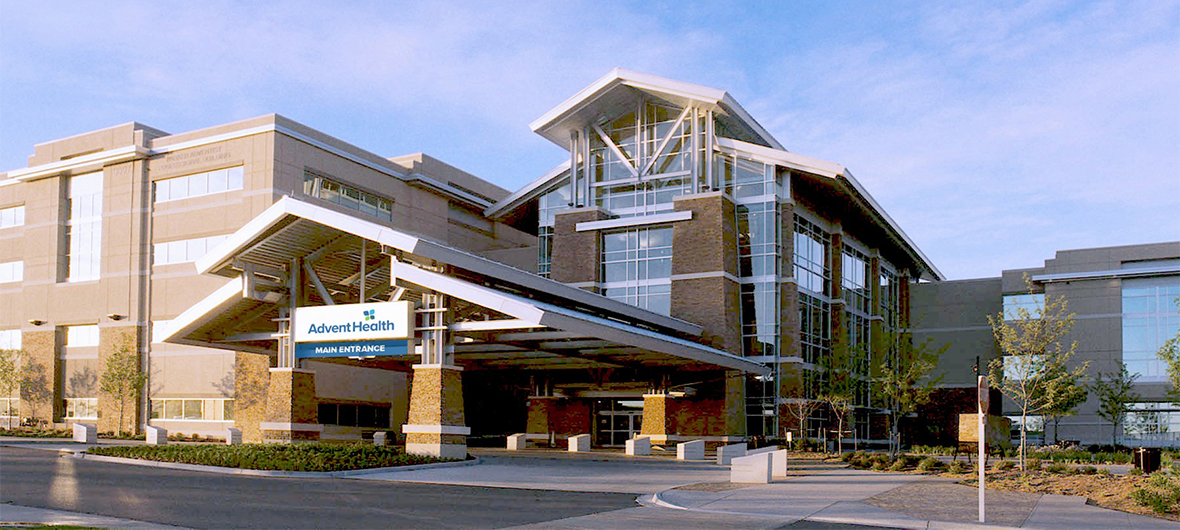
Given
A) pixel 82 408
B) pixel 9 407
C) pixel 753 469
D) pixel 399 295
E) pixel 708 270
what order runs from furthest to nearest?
pixel 9 407
pixel 82 408
pixel 708 270
pixel 399 295
pixel 753 469

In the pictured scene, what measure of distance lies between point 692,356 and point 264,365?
15997 millimetres

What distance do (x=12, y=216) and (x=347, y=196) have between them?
75.2 feet

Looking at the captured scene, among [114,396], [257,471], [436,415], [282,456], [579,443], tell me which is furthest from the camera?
[114,396]

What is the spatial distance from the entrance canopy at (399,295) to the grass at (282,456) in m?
3.81

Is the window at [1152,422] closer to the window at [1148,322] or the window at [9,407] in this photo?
the window at [1148,322]

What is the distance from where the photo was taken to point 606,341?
109 ft

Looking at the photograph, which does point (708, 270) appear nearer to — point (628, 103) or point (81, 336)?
point (628, 103)

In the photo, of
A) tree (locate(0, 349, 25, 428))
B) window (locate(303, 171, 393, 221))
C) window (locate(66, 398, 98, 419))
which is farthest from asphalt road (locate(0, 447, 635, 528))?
tree (locate(0, 349, 25, 428))

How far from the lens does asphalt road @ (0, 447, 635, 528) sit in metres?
16.1

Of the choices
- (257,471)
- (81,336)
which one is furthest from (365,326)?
(81,336)

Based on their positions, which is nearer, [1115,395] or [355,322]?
[355,322]

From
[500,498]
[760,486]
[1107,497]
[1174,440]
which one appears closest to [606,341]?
[760,486]

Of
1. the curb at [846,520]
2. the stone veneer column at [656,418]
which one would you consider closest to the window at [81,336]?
the stone veneer column at [656,418]

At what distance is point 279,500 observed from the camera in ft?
61.8
